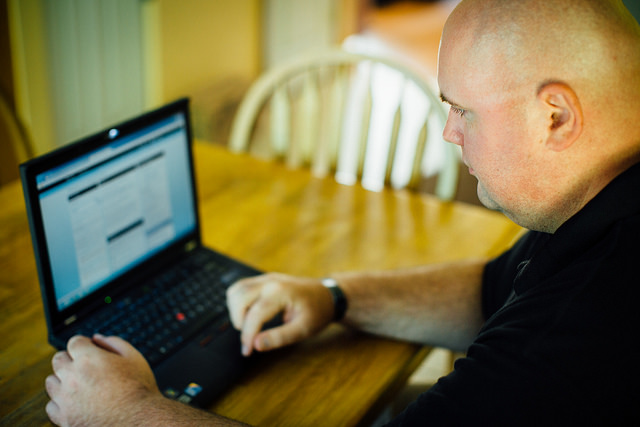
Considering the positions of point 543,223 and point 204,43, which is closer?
point 543,223

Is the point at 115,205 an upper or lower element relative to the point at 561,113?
lower

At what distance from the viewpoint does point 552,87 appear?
70 cm

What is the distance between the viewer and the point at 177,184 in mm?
1080

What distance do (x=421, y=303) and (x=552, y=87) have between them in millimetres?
471

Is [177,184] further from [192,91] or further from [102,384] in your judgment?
[192,91]

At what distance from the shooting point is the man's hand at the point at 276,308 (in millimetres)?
953

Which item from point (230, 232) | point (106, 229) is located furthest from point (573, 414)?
point (230, 232)

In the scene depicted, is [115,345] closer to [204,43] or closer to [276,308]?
[276,308]

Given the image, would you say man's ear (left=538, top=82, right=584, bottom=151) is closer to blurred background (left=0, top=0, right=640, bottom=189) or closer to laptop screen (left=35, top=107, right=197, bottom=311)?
laptop screen (left=35, top=107, right=197, bottom=311)

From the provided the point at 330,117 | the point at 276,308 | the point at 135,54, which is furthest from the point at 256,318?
the point at 135,54

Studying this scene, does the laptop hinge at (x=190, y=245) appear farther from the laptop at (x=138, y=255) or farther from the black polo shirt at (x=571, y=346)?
the black polo shirt at (x=571, y=346)

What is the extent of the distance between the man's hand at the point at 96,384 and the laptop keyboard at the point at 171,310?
6 cm

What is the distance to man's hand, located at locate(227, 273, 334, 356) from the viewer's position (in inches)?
37.5

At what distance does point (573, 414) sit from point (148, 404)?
1.59 feet
